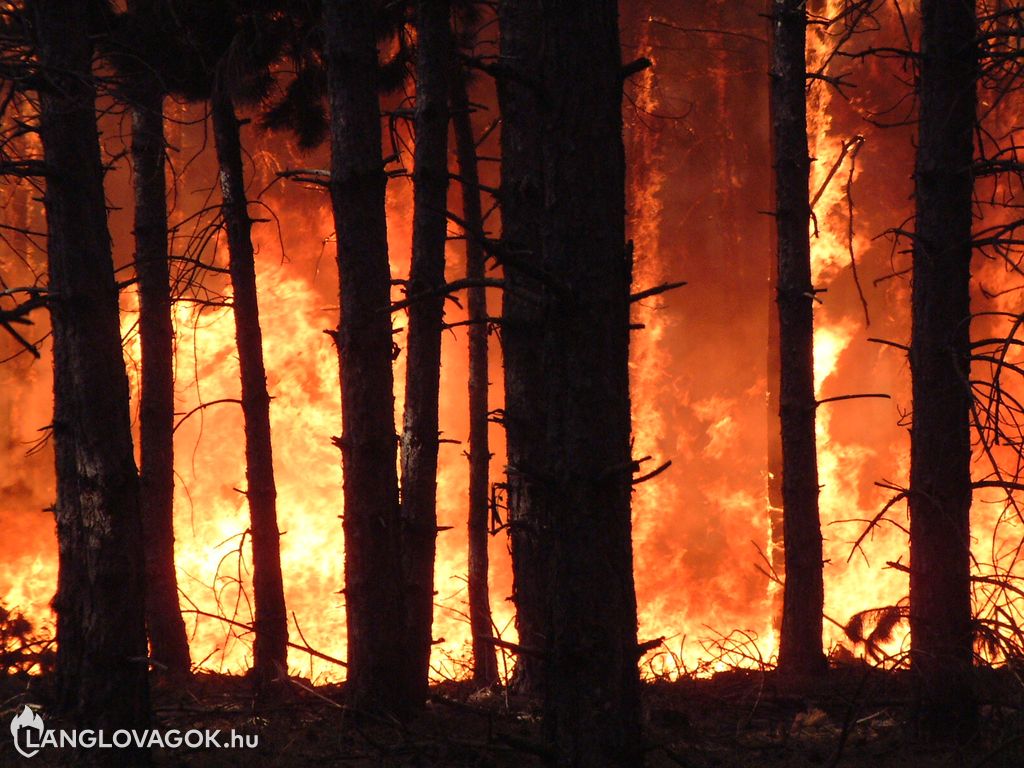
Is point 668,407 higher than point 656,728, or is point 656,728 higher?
point 668,407

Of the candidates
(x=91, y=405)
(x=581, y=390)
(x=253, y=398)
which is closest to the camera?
(x=581, y=390)

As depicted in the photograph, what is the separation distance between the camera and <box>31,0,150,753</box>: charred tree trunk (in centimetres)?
481

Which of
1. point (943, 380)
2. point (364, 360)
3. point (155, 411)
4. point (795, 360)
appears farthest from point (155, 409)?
point (943, 380)

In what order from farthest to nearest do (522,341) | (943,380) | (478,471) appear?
(478,471) < (522,341) < (943,380)

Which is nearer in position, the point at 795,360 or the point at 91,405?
the point at 91,405

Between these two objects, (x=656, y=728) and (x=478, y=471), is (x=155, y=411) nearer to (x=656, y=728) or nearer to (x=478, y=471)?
(x=478, y=471)

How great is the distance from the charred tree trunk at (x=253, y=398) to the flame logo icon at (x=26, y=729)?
2.52m

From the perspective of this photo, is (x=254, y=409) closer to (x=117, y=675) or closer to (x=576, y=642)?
(x=117, y=675)

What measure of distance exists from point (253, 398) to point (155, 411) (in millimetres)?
1626

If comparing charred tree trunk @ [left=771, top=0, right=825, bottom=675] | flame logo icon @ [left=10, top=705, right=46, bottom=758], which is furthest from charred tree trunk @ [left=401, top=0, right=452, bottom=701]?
charred tree trunk @ [left=771, top=0, right=825, bottom=675]

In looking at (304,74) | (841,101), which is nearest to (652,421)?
(841,101)

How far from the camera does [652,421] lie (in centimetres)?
1847

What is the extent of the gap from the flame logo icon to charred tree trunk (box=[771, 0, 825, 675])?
5893 millimetres

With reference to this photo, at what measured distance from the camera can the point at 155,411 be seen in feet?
29.8
